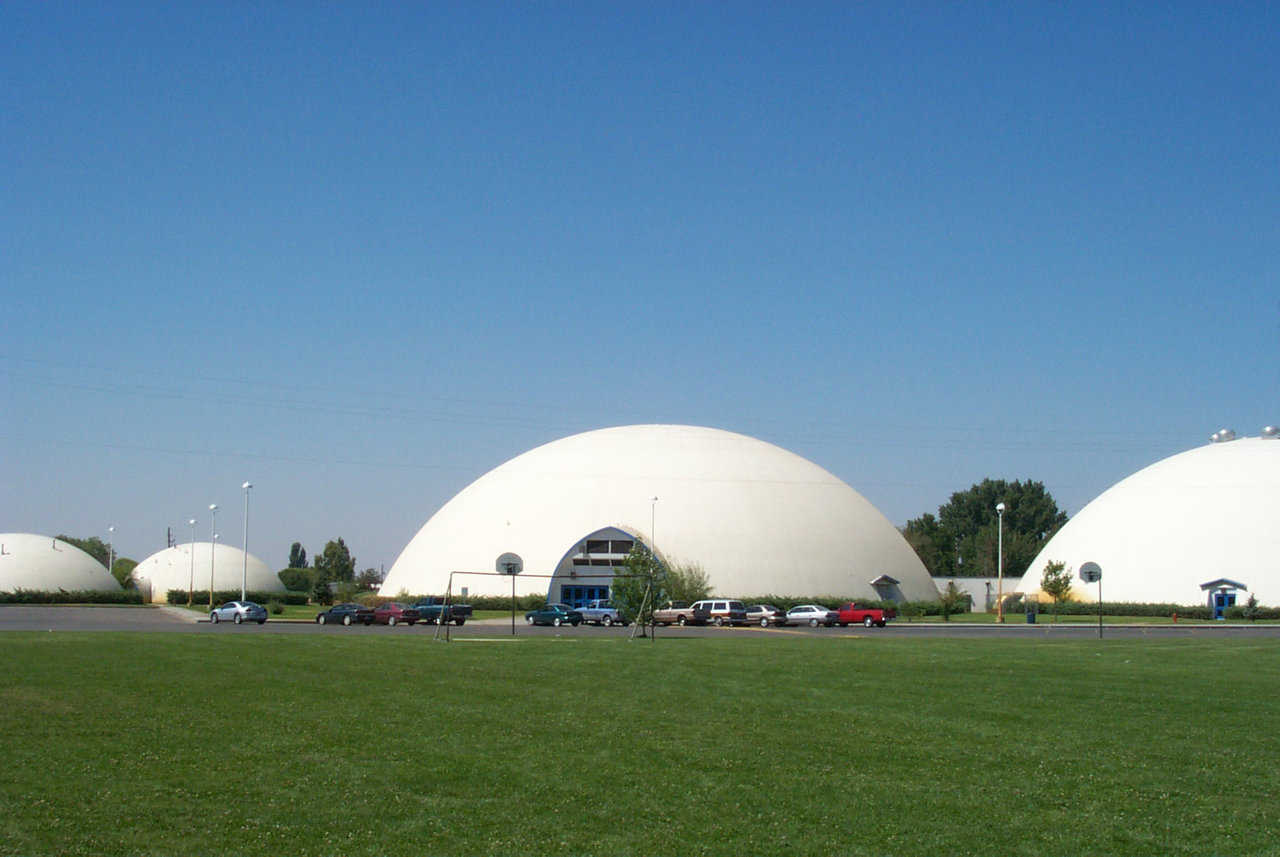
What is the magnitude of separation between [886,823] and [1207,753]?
17.2ft

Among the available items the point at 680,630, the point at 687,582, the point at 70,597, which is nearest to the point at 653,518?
the point at 687,582

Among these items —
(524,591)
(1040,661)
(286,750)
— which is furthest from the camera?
(524,591)

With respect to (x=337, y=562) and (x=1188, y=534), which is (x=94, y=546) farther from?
(x=1188, y=534)

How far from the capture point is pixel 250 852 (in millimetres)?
8547

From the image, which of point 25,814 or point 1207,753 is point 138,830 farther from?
point 1207,753

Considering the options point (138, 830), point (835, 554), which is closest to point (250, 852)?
point (138, 830)

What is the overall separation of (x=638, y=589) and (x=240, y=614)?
20668mm

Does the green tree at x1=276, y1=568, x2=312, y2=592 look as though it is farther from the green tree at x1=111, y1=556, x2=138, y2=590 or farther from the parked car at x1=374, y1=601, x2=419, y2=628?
the parked car at x1=374, y1=601, x2=419, y2=628

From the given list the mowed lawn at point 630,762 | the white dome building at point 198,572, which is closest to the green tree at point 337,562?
the white dome building at point 198,572

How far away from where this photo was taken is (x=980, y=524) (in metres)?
130

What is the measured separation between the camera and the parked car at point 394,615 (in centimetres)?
5206

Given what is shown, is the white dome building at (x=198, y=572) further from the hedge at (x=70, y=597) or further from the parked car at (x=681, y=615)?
the parked car at (x=681, y=615)

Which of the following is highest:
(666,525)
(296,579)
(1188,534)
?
(666,525)

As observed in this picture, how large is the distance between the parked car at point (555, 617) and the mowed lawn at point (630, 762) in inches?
1168
